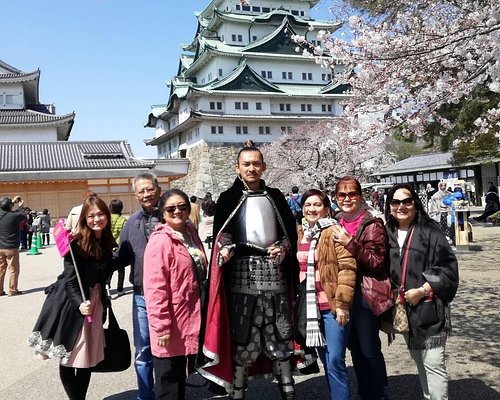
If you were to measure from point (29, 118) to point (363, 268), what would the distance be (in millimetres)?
32994

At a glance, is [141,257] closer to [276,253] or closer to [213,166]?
[276,253]

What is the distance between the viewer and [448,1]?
4.85 metres

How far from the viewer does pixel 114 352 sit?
10.8 feet

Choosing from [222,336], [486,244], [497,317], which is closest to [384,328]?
[222,336]

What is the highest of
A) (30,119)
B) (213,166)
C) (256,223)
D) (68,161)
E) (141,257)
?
(30,119)

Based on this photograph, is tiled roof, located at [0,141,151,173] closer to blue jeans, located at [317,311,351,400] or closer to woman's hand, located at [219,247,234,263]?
woman's hand, located at [219,247,234,263]

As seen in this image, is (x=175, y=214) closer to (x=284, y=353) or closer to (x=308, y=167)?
(x=284, y=353)

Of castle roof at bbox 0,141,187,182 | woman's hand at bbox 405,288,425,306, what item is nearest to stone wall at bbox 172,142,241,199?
castle roof at bbox 0,141,187,182

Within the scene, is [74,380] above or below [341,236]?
below

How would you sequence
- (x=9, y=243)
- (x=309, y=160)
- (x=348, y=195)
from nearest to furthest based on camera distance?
1. (x=348, y=195)
2. (x=9, y=243)
3. (x=309, y=160)

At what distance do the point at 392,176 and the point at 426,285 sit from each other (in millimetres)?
33818

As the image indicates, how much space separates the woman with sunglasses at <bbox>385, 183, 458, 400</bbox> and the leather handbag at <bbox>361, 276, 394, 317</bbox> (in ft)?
0.26

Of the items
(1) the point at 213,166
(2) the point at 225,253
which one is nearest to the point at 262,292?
(2) the point at 225,253

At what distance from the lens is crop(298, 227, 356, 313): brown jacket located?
2.77 metres
